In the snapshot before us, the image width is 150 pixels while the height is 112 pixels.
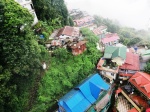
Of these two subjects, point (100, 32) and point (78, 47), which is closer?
point (78, 47)

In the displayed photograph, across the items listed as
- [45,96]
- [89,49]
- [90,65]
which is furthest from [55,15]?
[45,96]

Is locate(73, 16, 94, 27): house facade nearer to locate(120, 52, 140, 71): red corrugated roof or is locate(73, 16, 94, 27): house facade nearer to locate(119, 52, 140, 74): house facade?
locate(120, 52, 140, 71): red corrugated roof

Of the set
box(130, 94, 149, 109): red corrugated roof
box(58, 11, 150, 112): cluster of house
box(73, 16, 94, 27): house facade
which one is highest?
box(58, 11, 150, 112): cluster of house

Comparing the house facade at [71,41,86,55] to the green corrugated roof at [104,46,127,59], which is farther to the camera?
the green corrugated roof at [104,46,127,59]

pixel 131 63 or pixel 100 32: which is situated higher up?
pixel 131 63

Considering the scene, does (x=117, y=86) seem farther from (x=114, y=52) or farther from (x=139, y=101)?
(x=114, y=52)

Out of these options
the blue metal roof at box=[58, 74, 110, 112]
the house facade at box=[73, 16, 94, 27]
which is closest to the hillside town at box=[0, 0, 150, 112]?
the blue metal roof at box=[58, 74, 110, 112]

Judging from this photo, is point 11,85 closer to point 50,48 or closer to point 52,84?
point 52,84

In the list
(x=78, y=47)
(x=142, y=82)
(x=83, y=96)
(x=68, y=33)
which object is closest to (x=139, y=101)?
(x=142, y=82)
